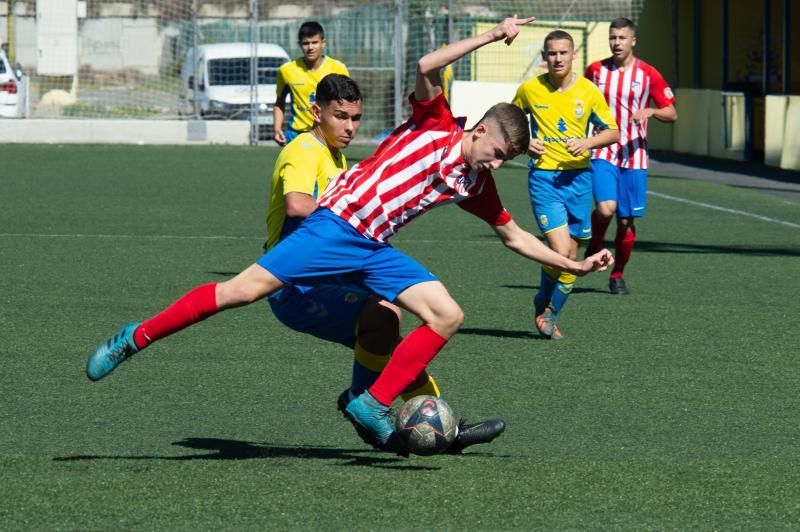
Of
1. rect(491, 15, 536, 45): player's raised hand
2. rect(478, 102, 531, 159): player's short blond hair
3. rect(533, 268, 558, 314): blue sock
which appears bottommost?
rect(533, 268, 558, 314): blue sock

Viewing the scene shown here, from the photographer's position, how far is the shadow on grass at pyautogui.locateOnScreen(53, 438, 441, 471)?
6.12 meters

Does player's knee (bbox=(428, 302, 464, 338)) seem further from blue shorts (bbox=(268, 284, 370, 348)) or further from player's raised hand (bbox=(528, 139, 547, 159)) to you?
player's raised hand (bbox=(528, 139, 547, 159))

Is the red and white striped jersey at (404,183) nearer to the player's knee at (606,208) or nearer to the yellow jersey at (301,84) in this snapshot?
the player's knee at (606,208)

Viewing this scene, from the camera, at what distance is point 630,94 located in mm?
12516

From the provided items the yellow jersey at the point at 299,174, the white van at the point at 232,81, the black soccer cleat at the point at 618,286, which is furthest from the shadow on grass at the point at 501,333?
the white van at the point at 232,81

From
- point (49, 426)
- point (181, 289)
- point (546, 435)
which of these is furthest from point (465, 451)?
point (181, 289)

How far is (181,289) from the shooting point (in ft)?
37.4

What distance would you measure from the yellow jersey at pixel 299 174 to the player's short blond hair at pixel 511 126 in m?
1.15

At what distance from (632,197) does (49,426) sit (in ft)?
21.9

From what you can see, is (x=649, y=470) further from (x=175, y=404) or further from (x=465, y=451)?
(x=175, y=404)

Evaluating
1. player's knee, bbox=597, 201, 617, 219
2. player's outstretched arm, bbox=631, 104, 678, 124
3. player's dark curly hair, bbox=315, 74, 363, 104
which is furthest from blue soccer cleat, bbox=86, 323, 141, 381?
player's outstretched arm, bbox=631, 104, 678, 124

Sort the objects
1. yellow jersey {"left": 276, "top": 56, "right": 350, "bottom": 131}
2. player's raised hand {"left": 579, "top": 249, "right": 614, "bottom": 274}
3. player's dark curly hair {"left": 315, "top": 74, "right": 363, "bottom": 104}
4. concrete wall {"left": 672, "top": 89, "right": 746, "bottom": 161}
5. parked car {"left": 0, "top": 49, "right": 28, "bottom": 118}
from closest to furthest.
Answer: player's raised hand {"left": 579, "top": 249, "right": 614, "bottom": 274} → player's dark curly hair {"left": 315, "top": 74, "right": 363, "bottom": 104} → yellow jersey {"left": 276, "top": 56, "right": 350, "bottom": 131} → concrete wall {"left": 672, "top": 89, "right": 746, "bottom": 161} → parked car {"left": 0, "top": 49, "right": 28, "bottom": 118}

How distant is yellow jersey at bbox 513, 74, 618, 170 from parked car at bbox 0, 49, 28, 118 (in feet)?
69.3

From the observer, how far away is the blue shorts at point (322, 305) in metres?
6.27
